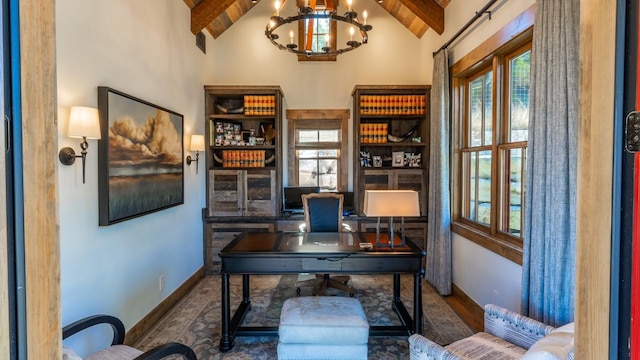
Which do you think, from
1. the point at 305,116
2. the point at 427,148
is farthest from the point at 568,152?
the point at 305,116

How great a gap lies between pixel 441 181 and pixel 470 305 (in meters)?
1.29

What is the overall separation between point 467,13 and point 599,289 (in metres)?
3.31

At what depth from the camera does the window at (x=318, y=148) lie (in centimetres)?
491

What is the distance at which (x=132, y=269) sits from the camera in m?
2.72

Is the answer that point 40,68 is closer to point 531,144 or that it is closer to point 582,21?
point 582,21

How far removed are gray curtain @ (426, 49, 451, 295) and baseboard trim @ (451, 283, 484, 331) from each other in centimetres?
9

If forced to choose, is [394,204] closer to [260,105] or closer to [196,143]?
[196,143]

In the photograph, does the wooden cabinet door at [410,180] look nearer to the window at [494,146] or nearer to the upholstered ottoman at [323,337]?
the window at [494,146]

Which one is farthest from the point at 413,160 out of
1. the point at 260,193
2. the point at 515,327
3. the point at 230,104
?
the point at 515,327

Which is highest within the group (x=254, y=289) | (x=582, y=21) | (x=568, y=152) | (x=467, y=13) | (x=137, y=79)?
(x=467, y=13)

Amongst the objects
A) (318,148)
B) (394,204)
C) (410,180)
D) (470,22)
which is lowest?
(394,204)

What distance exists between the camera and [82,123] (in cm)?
200

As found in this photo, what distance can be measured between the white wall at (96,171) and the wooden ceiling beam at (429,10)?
2.64 meters

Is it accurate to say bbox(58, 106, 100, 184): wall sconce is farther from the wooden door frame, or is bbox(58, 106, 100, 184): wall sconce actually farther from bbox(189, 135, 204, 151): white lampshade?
bbox(189, 135, 204, 151): white lampshade
